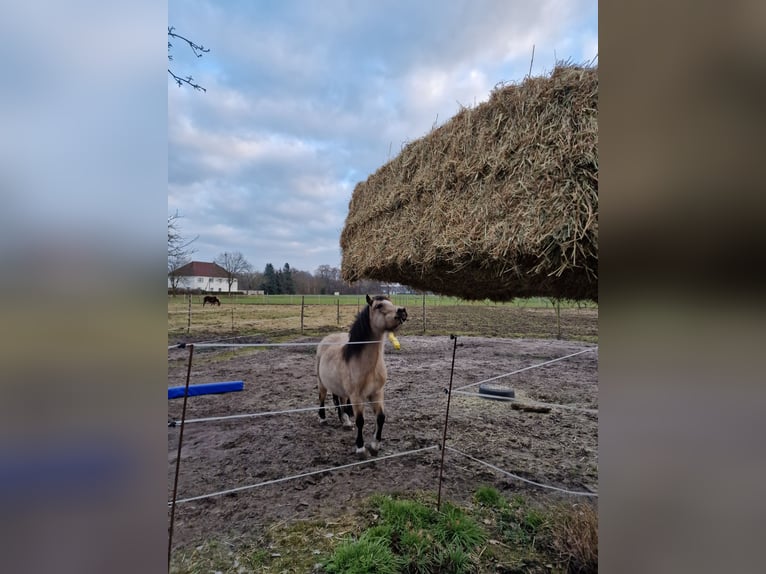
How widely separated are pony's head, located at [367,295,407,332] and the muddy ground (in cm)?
126

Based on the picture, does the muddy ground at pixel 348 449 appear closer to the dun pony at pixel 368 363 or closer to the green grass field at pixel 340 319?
the dun pony at pixel 368 363

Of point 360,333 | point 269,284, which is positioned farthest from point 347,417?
point 269,284

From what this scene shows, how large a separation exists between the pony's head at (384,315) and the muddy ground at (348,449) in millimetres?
1263

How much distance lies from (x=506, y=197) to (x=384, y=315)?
168cm

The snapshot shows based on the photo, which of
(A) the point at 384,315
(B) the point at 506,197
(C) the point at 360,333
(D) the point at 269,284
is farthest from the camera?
→ (D) the point at 269,284

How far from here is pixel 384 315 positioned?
9.14 ft

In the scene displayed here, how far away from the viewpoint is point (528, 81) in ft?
4.61

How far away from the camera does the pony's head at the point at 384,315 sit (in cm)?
272

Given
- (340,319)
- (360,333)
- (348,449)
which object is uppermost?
(360,333)

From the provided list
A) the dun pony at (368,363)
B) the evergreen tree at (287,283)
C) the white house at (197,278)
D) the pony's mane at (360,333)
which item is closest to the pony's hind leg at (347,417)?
the dun pony at (368,363)

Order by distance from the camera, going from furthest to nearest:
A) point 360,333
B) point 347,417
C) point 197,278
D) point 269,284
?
point 269,284 → point 197,278 → point 347,417 → point 360,333

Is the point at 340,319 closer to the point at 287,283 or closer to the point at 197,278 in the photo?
the point at 287,283
